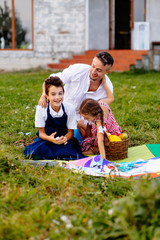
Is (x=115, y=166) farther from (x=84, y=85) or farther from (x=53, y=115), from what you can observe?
(x=84, y=85)

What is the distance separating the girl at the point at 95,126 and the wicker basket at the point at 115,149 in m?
0.12

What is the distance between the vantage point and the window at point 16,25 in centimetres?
1286

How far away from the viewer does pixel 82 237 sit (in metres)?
2.06

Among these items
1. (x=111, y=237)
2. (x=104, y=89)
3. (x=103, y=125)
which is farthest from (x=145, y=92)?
(x=111, y=237)

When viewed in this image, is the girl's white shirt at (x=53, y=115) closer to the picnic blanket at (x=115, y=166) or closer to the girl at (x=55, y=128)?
the girl at (x=55, y=128)

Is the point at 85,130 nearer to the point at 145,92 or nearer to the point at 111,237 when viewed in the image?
the point at 111,237

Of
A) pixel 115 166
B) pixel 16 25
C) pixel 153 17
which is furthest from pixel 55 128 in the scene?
pixel 16 25

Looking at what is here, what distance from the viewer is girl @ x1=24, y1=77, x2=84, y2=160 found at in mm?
3912

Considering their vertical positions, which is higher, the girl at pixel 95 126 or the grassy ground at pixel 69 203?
the girl at pixel 95 126

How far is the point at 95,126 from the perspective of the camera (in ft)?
13.7

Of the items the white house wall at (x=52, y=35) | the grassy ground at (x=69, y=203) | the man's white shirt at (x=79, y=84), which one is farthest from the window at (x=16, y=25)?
the man's white shirt at (x=79, y=84)

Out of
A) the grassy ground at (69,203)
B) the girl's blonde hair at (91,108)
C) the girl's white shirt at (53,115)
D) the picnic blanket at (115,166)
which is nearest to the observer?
the grassy ground at (69,203)

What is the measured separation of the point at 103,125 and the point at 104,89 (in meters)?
0.70

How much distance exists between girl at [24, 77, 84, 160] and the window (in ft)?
31.3
